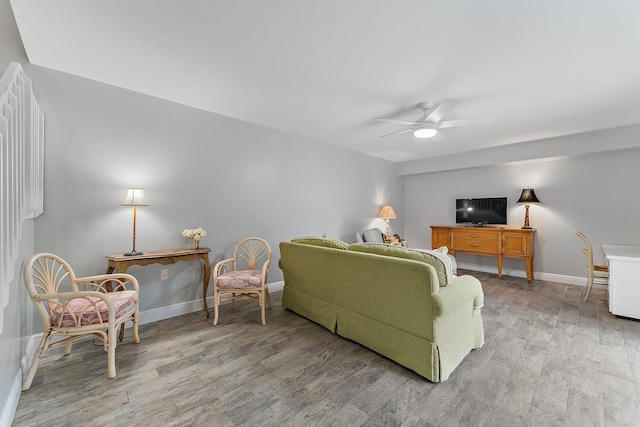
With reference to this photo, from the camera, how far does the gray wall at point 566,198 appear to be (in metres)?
4.01

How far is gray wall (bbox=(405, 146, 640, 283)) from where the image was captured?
13.2ft

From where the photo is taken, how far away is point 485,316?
310 centimetres

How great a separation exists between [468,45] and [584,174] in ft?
13.5

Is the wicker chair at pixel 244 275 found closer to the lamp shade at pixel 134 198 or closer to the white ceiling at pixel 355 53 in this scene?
the lamp shade at pixel 134 198

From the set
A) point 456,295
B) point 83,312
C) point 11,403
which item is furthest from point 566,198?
point 11,403

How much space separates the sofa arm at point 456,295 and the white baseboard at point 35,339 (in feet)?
8.49

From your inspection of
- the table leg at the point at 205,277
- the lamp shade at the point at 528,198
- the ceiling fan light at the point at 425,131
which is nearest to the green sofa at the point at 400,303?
the table leg at the point at 205,277

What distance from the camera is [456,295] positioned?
197 cm

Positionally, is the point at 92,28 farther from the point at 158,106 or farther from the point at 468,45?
the point at 468,45

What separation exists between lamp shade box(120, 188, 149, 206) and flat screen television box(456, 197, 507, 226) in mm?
5642

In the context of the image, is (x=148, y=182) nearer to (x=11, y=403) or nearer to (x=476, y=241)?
(x=11, y=403)

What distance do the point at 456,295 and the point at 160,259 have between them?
111 inches

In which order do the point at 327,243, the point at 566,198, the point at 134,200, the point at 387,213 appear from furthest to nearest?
the point at 387,213
the point at 566,198
the point at 327,243
the point at 134,200

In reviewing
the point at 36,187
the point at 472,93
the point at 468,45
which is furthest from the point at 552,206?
the point at 36,187
